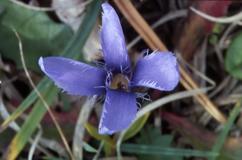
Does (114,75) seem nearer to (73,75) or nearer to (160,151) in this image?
(73,75)

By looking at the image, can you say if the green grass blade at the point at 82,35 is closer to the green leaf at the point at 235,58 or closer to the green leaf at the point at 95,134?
the green leaf at the point at 95,134

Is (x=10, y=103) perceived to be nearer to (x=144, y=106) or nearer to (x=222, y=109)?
(x=144, y=106)

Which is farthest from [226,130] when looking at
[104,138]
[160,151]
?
[104,138]

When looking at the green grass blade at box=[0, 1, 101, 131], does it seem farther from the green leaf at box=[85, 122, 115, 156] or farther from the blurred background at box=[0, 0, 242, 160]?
the green leaf at box=[85, 122, 115, 156]

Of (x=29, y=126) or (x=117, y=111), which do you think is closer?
(x=117, y=111)

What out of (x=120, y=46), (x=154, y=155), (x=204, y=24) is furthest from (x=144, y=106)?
(x=120, y=46)

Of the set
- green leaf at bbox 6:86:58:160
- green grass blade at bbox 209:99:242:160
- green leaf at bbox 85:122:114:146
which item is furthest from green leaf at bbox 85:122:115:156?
green grass blade at bbox 209:99:242:160
